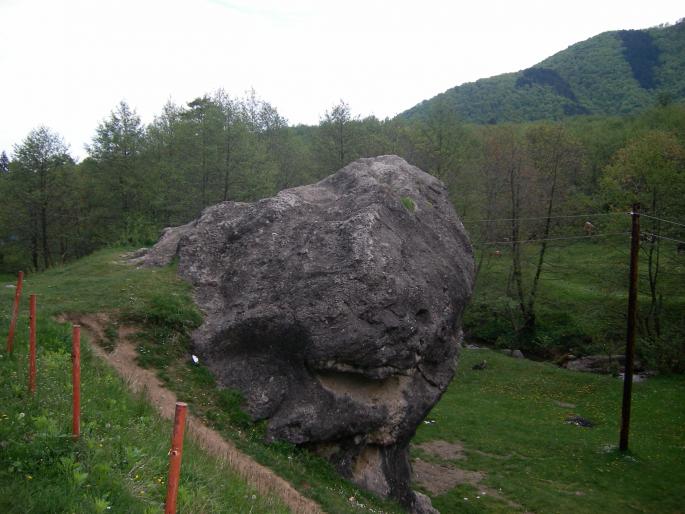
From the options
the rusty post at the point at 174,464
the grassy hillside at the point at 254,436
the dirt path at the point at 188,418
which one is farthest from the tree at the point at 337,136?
the rusty post at the point at 174,464

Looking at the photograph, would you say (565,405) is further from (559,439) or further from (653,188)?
(653,188)

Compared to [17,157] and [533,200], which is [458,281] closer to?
[533,200]

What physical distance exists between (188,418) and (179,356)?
7.63 ft

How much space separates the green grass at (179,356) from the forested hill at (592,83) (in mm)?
86132

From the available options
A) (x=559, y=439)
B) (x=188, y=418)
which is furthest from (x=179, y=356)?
(x=559, y=439)

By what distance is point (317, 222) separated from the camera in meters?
14.6

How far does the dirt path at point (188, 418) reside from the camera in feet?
30.0

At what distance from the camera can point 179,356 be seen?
1284 cm

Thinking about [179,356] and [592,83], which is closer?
[179,356]

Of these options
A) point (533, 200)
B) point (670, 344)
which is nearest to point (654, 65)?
point (533, 200)

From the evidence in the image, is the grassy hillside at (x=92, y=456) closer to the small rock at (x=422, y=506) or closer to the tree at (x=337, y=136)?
the small rock at (x=422, y=506)

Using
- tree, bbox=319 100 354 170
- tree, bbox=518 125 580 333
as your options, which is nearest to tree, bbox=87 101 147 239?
tree, bbox=319 100 354 170

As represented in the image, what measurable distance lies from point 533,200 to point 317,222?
2555 centimetres

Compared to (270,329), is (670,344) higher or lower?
lower
